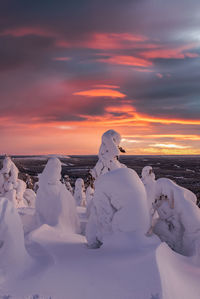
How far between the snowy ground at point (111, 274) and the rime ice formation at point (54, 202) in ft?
10.2

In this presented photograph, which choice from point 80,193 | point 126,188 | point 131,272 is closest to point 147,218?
point 126,188

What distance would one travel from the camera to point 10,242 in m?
5.30

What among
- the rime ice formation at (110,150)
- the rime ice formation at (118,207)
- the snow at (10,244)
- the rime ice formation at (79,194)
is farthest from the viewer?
the rime ice formation at (79,194)

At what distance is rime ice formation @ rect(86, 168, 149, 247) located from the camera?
6.41 meters

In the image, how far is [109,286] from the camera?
4.71 metres

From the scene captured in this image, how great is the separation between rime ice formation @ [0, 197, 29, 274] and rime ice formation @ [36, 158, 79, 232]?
400 centimetres

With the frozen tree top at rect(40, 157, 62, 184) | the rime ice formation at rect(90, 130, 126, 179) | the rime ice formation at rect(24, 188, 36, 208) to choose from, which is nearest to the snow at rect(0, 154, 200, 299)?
the frozen tree top at rect(40, 157, 62, 184)

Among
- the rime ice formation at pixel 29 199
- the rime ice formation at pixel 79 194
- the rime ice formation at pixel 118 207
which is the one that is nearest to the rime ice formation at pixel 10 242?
the rime ice formation at pixel 118 207

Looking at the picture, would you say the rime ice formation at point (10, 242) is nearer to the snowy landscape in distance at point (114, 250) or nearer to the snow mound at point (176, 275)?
the snowy landscape in distance at point (114, 250)

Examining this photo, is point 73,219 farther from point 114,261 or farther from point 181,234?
point 114,261

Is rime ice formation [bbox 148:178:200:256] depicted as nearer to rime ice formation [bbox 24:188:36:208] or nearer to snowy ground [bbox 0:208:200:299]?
snowy ground [bbox 0:208:200:299]

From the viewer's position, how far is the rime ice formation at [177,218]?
7.07 metres

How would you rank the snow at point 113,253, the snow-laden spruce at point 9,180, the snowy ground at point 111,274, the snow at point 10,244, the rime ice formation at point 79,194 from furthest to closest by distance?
1. the rime ice formation at point 79,194
2. the snow-laden spruce at point 9,180
3. the snow at point 10,244
4. the snow at point 113,253
5. the snowy ground at point 111,274

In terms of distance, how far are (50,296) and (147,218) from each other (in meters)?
2.91
